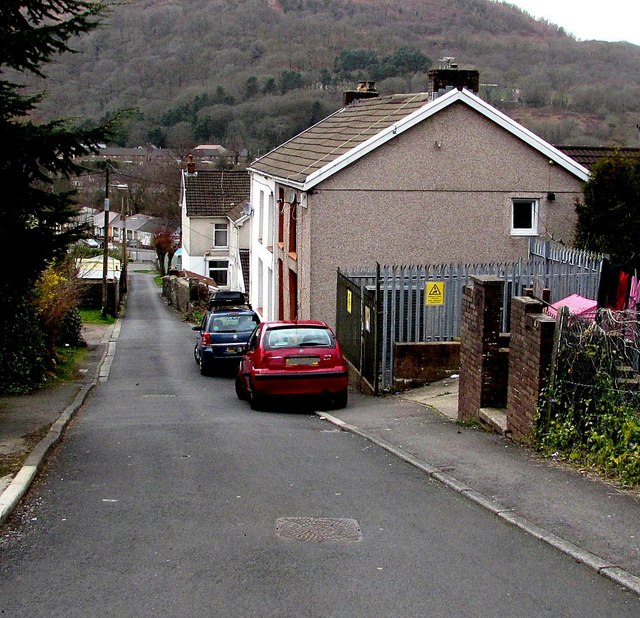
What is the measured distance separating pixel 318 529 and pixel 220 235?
169 feet

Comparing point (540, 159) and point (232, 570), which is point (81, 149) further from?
point (540, 159)

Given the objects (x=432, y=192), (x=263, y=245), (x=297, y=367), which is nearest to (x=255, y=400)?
(x=297, y=367)

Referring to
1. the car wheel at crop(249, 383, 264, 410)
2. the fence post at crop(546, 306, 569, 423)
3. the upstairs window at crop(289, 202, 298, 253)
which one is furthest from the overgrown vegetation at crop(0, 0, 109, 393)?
the upstairs window at crop(289, 202, 298, 253)

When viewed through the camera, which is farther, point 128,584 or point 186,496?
point 186,496

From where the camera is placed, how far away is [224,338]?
22938 millimetres

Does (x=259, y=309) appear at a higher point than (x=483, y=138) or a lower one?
lower

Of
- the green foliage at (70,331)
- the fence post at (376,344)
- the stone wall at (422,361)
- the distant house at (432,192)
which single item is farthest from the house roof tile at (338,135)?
the green foliage at (70,331)

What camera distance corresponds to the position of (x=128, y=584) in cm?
602

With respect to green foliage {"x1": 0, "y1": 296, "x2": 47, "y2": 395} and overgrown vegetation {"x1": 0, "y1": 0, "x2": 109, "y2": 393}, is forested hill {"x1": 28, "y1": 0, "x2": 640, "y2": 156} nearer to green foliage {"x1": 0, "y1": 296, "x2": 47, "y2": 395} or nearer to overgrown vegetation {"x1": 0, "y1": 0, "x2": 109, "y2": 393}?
green foliage {"x1": 0, "y1": 296, "x2": 47, "y2": 395}

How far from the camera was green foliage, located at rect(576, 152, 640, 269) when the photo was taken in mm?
17375

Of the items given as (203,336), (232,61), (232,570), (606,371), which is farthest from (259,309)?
(232,61)

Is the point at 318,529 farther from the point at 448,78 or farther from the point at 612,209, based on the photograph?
the point at 448,78

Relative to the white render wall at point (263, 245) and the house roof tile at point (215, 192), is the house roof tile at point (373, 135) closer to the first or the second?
the white render wall at point (263, 245)

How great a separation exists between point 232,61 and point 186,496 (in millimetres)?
137478
